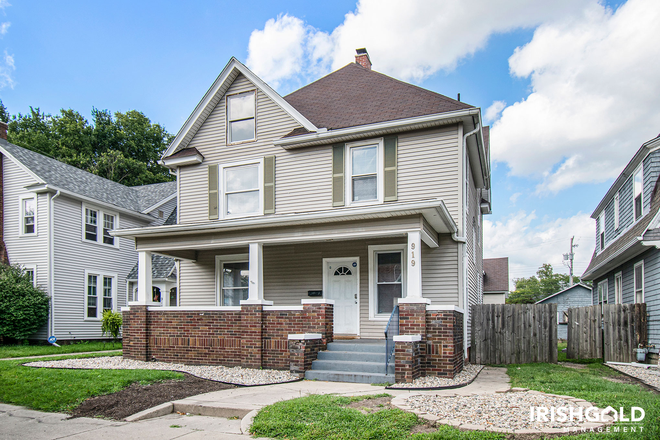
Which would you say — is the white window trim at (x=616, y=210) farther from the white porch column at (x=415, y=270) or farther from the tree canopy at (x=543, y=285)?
the tree canopy at (x=543, y=285)

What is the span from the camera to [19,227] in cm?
1869

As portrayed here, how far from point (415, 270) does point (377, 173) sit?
3562 mm

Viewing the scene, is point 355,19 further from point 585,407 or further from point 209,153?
point 585,407

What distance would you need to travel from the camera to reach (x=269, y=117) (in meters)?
13.3

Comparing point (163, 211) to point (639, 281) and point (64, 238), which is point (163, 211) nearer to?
point (64, 238)

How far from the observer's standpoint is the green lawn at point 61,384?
711 centimetres

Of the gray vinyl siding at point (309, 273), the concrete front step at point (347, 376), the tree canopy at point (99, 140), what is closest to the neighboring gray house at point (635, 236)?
the gray vinyl siding at point (309, 273)

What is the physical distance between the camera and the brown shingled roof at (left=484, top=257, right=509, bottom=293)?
118 feet

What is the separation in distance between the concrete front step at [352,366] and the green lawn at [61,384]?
2.57 metres

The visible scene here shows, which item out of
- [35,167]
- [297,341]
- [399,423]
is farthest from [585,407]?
[35,167]

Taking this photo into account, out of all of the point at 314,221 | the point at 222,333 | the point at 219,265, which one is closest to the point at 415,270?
the point at 314,221

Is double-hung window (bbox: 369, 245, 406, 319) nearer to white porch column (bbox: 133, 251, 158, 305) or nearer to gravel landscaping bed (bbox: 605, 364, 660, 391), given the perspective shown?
gravel landscaping bed (bbox: 605, 364, 660, 391)

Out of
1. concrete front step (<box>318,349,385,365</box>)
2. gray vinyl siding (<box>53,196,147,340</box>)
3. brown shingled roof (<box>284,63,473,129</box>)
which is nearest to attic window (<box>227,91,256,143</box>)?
brown shingled roof (<box>284,63,473,129</box>)

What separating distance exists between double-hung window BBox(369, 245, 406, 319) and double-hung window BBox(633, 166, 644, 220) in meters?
7.25
